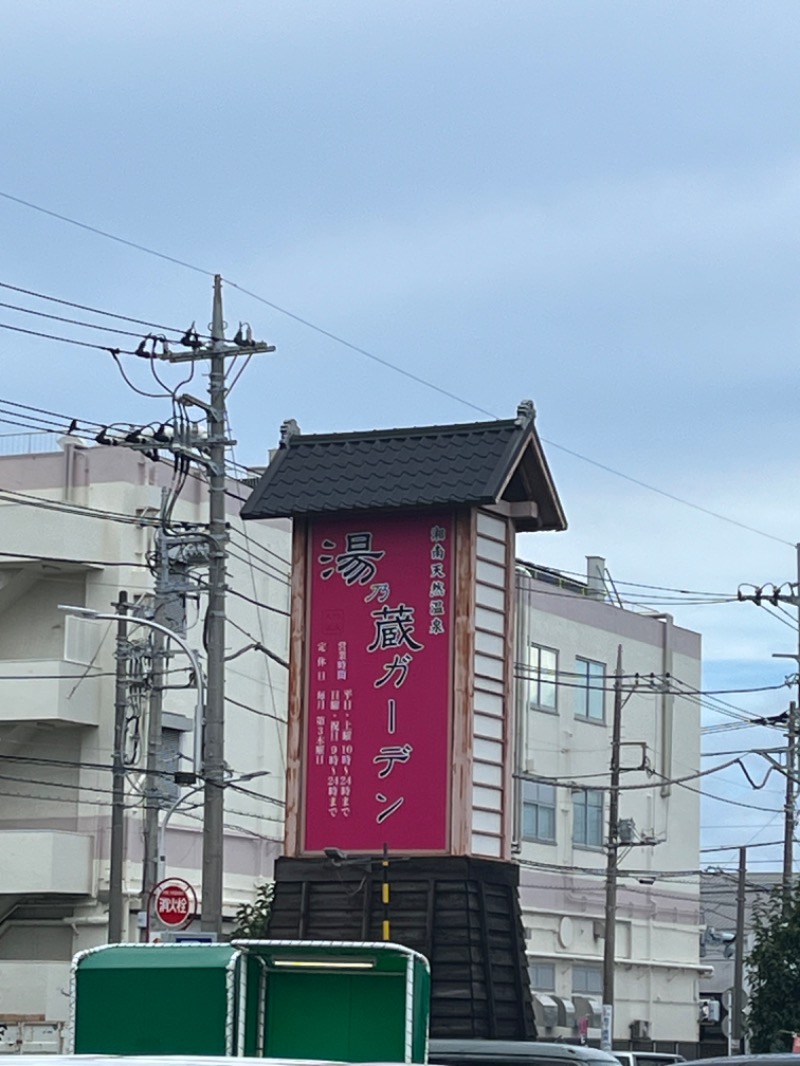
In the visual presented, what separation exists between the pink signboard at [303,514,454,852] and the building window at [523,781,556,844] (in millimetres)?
29746

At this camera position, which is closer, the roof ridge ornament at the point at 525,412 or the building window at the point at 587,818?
the roof ridge ornament at the point at 525,412

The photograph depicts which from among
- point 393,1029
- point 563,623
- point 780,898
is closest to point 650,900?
point 563,623

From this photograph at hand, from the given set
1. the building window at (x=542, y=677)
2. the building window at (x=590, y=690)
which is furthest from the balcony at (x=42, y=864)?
the building window at (x=590, y=690)

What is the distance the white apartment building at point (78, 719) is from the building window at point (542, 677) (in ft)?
29.3

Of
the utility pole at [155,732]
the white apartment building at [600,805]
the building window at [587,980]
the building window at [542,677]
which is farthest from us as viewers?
the building window at [587,980]

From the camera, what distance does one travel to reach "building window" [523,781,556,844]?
55688 mm

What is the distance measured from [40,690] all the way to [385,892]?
71.4 ft

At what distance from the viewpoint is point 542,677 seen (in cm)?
5656

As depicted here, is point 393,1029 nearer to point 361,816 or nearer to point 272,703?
point 361,816

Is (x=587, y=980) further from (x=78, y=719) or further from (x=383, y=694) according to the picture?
(x=383, y=694)

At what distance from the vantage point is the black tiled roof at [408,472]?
84.9 feet

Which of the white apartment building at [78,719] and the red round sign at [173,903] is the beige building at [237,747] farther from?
the red round sign at [173,903]

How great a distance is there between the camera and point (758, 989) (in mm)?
43875

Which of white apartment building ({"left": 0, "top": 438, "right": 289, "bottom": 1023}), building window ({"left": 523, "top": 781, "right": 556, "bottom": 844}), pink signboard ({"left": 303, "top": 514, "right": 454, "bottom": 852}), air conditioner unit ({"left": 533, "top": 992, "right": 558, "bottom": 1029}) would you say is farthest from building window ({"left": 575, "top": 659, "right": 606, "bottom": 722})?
pink signboard ({"left": 303, "top": 514, "right": 454, "bottom": 852})
